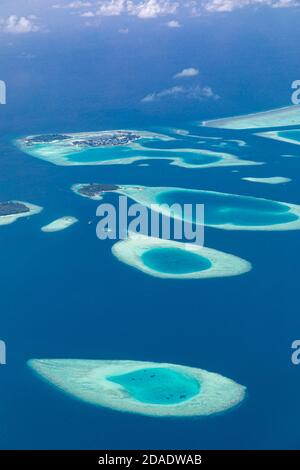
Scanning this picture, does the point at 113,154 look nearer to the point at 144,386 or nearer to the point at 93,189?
the point at 93,189

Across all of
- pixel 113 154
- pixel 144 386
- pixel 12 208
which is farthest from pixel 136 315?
pixel 113 154

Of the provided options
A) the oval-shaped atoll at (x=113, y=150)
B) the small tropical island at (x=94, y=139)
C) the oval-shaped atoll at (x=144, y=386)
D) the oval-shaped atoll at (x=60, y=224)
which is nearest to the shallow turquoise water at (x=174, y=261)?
the oval-shaped atoll at (x=60, y=224)

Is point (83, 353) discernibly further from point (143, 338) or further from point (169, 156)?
point (169, 156)

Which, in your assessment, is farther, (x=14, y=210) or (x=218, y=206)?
(x=218, y=206)

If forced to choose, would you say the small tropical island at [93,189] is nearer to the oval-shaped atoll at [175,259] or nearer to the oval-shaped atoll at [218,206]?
the oval-shaped atoll at [218,206]

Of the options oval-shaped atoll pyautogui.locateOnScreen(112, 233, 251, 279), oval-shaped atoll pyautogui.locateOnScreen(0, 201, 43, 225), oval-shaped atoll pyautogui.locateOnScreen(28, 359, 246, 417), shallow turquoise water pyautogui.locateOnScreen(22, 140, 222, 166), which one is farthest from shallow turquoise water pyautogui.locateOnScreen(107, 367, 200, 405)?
shallow turquoise water pyautogui.locateOnScreen(22, 140, 222, 166)

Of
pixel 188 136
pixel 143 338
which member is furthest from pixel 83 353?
pixel 188 136
